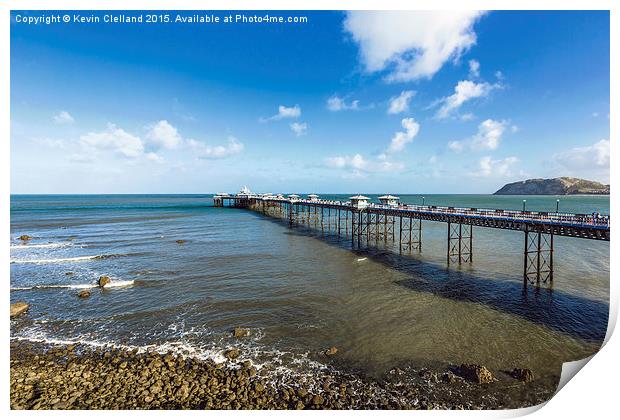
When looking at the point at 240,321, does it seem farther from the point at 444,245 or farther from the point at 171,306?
the point at 444,245

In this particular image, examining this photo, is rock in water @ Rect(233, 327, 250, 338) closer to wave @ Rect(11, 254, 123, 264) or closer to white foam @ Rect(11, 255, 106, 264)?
wave @ Rect(11, 254, 123, 264)

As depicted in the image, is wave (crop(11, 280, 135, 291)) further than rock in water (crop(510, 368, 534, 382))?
Yes

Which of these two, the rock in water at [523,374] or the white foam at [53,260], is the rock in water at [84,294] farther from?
the rock in water at [523,374]

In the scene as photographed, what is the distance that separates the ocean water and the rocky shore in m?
0.93

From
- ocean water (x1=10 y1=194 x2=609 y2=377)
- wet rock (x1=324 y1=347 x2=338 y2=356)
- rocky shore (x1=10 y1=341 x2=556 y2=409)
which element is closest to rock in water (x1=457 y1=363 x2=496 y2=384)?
rocky shore (x1=10 y1=341 x2=556 y2=409)

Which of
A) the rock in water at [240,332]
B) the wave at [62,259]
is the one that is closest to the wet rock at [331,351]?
the rock in water at [240,332]

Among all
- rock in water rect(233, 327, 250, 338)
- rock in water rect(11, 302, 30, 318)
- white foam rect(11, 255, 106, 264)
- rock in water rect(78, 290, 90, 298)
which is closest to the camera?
rock in water rect(233, 327, 250, 338)

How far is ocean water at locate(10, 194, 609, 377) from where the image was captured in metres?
14.5

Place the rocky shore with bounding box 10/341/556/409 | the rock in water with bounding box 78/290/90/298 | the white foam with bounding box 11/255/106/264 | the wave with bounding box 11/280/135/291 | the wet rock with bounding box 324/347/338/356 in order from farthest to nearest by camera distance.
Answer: the white foam with bounding box 11/255/106/264, the wave with bounding box 11/280/135/291, the rock in water with bounding box 78/290/90/298, the wet rock with bounding box 324/347/338/356, the rocky shore with bounding box 10/341/556/409

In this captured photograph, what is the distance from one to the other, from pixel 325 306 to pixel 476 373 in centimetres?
986

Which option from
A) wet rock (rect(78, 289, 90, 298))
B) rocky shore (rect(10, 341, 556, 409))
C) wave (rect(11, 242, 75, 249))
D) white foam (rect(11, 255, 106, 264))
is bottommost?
rocky shore (rect(10, 341, 556, 409))

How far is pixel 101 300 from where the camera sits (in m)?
21.5

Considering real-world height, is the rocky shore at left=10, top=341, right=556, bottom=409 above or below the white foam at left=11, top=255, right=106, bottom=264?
below

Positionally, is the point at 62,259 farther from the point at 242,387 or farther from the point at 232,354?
the point at 242,387
